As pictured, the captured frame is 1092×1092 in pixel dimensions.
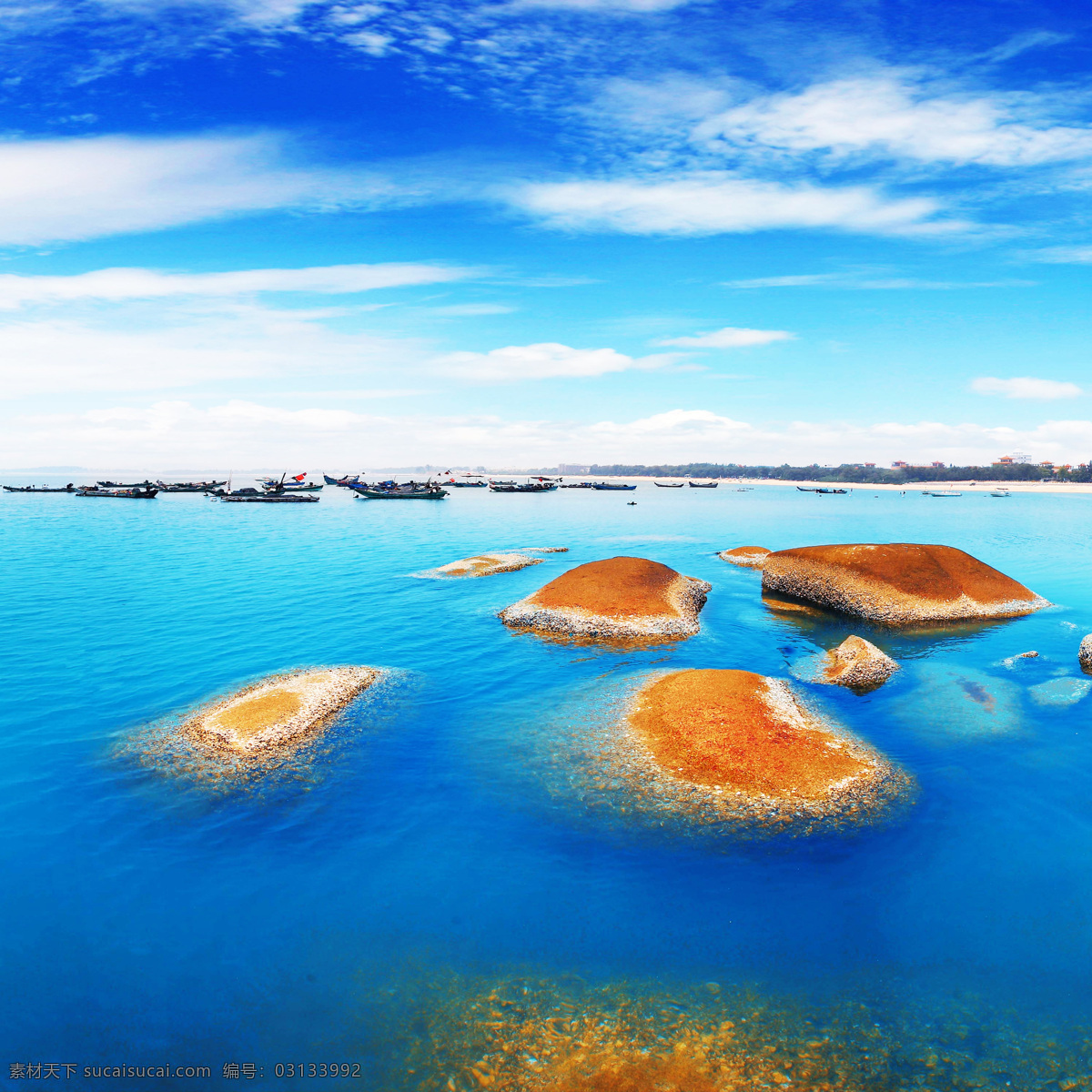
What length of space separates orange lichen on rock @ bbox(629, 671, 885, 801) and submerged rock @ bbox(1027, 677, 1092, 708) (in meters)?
8.18

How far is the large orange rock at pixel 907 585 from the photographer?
26850mm

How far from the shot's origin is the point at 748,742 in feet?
44.9

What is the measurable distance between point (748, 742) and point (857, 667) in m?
8.33

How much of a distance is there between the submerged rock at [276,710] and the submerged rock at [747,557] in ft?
101

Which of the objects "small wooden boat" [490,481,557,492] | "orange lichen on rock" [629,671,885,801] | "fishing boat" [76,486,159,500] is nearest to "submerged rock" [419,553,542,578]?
"orange lichen on rock" [629,671,885,801]

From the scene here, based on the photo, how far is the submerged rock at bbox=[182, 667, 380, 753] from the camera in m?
14.7

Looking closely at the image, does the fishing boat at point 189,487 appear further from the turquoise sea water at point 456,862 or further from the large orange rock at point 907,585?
the large orange rock at point 907,585

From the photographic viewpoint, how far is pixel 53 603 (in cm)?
2997

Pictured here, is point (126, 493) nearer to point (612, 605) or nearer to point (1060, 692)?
point (612, 605)

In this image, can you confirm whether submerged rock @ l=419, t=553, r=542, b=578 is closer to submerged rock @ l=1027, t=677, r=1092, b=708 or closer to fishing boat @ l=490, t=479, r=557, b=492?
submerged rock @ l=1027, t=677, r=1092, b=708

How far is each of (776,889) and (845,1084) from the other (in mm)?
3106

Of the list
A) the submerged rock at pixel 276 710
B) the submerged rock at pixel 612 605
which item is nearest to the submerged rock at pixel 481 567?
the submerged rock at pixel 612 605

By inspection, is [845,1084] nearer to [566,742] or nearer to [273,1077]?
[273,1077]

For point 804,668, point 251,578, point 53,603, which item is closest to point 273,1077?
point 804,668
